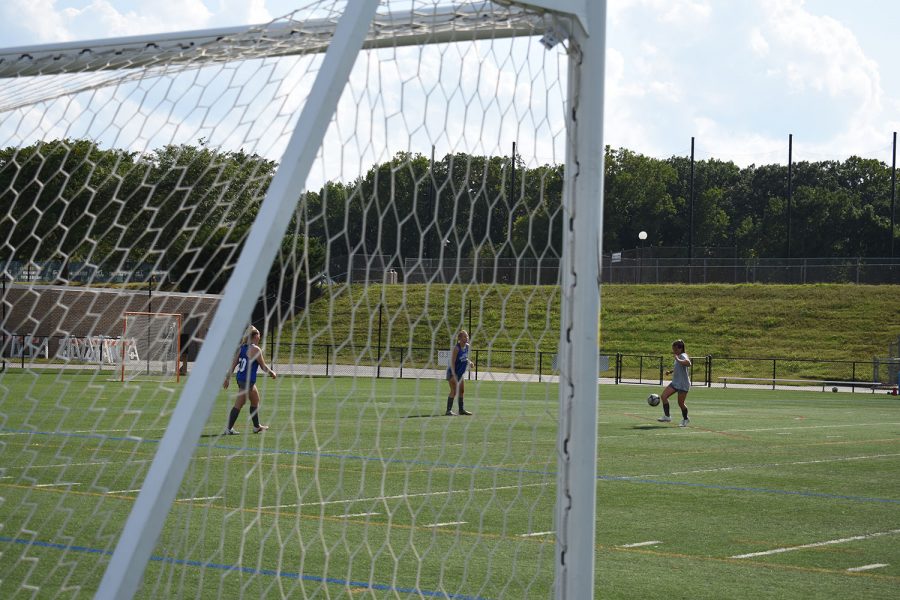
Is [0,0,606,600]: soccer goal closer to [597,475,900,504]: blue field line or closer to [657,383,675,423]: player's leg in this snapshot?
[597,475,900,504]: blue field line

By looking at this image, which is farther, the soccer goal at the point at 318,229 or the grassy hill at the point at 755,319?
the grassy hill at the point at 755,319

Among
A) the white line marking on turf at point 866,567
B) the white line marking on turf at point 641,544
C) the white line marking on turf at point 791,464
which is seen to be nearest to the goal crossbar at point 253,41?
the white line marking on turf at point 641,544

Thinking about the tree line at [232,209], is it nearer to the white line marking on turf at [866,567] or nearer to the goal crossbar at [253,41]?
the goal crossbar at [253,41]

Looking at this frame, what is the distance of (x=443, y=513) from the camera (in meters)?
9.62

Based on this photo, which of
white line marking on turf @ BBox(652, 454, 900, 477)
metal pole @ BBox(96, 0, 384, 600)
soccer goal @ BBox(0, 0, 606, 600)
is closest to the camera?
metal pole @ BBox(96, 0, 384, 600)

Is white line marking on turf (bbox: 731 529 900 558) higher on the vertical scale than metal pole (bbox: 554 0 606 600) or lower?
lower

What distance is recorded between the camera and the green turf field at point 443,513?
689 centimetres

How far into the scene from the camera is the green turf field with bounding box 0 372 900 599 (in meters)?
6.89

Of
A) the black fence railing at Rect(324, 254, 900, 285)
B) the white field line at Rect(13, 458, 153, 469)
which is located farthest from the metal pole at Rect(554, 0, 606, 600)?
the black fence railing at Rect(324, 254, 900, 285)

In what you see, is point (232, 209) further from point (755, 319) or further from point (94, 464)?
point (755, 319)

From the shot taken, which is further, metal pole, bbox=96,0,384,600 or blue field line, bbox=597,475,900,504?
blue field line, bbox=597,475,900,504

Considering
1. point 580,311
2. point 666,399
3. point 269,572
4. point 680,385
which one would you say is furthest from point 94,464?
point 666,399

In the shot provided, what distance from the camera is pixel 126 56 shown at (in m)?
5.54

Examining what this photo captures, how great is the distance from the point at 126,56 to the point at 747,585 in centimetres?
513
